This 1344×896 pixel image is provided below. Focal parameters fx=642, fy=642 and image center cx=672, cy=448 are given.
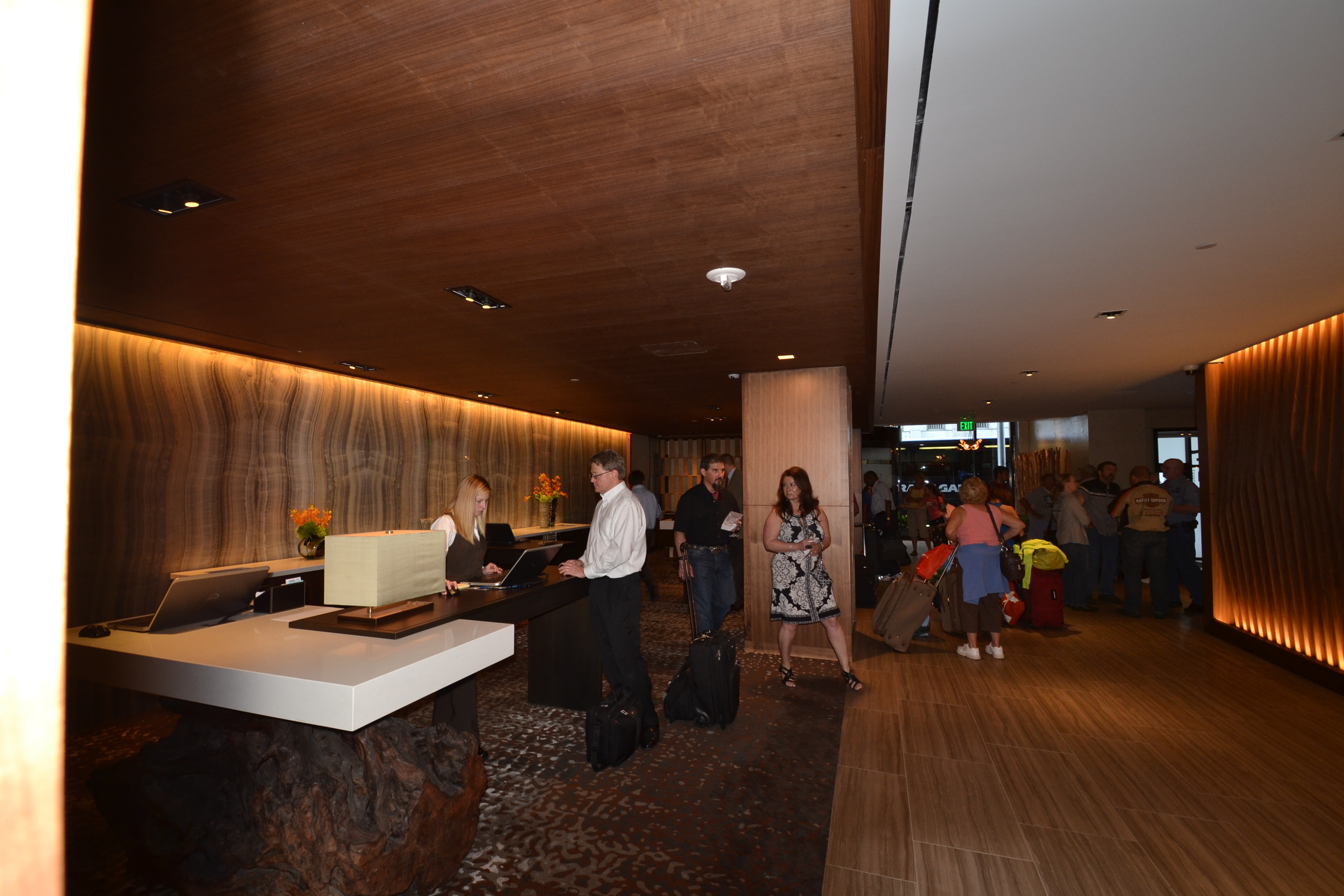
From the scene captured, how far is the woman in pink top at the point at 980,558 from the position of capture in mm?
5383

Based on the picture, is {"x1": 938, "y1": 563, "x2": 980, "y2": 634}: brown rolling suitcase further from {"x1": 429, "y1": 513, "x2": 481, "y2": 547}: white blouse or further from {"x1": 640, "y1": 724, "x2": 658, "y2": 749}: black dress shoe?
{"x1": 429, "y1": 513, "x2": 481, "y2": 547}: white blouse

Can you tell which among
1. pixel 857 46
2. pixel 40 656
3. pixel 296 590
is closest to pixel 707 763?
pixel 296 590

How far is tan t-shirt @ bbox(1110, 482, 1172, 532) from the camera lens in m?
Result: 6.99

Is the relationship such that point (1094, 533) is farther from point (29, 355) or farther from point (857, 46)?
point (29, 355)

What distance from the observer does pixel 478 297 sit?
3932 mm

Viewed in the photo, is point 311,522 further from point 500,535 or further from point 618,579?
point 618,579

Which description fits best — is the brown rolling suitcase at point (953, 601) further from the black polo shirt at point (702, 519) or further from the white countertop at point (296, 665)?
the white countertop at point (296, 665)

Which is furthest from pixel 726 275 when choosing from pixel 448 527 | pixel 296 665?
pixel 296 665

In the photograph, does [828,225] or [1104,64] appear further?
[828,225]

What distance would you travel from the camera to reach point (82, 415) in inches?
171

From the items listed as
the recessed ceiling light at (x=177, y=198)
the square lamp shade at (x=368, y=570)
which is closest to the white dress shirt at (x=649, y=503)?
the square lamp shade at (x=368, y=570)

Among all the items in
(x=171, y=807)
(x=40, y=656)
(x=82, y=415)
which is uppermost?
(x=82, y=415)

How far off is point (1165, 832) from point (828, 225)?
3106 mm

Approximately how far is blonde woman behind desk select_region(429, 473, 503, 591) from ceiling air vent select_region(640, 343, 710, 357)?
1.87 meters
